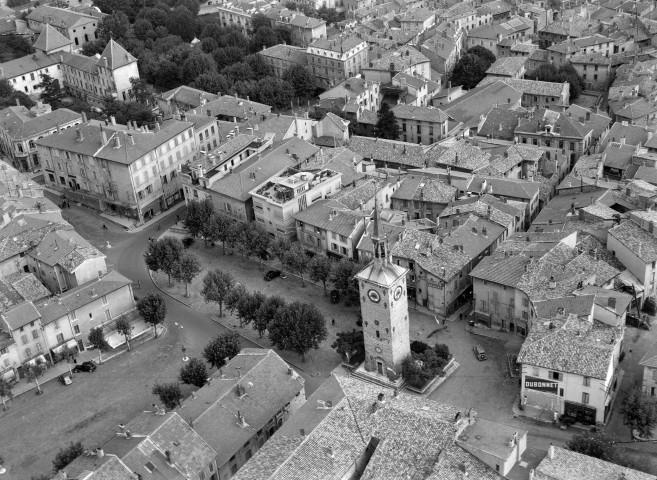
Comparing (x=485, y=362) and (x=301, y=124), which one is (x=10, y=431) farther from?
(x=301, y=124)

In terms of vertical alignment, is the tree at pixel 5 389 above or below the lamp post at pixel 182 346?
above

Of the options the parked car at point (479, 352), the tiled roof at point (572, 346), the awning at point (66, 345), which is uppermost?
the tiled roof at point (572, 346)

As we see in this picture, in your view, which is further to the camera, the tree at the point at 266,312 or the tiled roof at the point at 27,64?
the tiled roof at the point at 27,64

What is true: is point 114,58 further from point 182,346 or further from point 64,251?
point 182,346

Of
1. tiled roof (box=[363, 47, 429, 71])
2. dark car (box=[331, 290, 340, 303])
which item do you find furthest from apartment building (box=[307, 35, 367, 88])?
dark car (box=[331, 290, 340, 303])

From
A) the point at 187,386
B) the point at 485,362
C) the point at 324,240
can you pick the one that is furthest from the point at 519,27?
the point at 187,386

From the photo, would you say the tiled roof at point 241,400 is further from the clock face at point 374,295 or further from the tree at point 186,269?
the tree at point 186,269

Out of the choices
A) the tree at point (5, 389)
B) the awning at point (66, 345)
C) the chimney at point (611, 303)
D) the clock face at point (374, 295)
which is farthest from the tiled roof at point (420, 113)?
the tree at point (5, 389)
